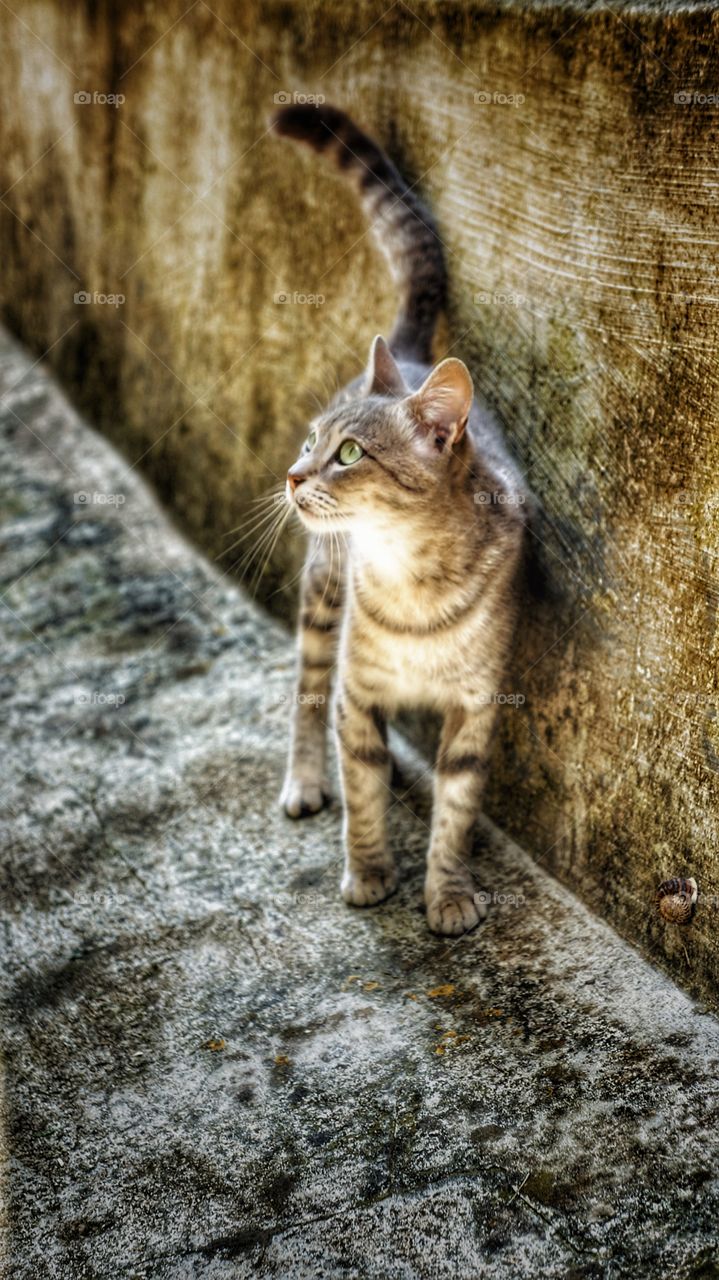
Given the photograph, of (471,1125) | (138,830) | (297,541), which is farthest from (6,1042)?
(297,541)

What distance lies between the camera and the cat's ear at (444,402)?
2.80 metres

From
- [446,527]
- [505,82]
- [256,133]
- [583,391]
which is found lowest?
[446,527]

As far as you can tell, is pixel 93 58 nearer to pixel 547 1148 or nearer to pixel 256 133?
pixel 256 133

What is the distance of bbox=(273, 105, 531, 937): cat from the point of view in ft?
9.77

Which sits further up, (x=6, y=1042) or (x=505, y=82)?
(x=505, y=82)

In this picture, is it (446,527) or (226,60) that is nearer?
(446,527)

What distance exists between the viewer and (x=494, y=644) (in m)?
3.14

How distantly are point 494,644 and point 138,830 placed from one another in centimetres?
125

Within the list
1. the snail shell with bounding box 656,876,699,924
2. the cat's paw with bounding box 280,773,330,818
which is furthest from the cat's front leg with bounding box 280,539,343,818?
the snail shell with bounding box 656,876,699,924
